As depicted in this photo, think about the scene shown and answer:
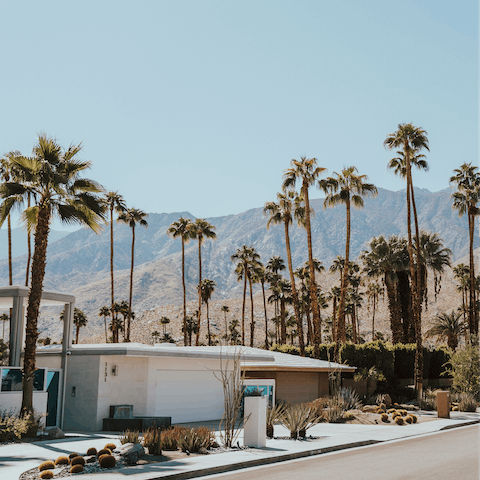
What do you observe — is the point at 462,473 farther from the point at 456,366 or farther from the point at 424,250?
the point at 424,250

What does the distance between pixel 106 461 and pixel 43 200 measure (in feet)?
34.3

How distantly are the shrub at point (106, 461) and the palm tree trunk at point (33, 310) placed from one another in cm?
699

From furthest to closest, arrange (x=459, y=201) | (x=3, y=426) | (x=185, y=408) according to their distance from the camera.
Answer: (x=459, y=201) < (x=185, y=408) < (x=3, y=426)

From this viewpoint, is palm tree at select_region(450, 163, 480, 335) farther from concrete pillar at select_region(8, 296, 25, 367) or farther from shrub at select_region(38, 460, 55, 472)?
shrub at select_region(38, 460, 55, 472)

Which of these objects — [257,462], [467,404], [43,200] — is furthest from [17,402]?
[467,404]

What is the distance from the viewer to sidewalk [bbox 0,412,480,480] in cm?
1267

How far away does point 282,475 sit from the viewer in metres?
12.6

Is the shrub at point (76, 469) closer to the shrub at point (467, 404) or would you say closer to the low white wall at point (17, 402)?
the low white wall at point (17, 402)

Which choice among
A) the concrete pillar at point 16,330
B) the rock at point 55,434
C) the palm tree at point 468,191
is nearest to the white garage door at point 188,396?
the rock at point 55,434

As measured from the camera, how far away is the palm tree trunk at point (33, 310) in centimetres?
1934

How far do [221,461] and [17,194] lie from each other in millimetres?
12219

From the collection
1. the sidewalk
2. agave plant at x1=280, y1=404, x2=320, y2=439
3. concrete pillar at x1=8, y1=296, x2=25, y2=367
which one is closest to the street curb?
the sidewalk

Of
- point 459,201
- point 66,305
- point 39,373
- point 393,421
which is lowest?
point 393,421

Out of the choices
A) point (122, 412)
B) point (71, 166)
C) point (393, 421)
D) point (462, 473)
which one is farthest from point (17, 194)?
point (393, 421)
